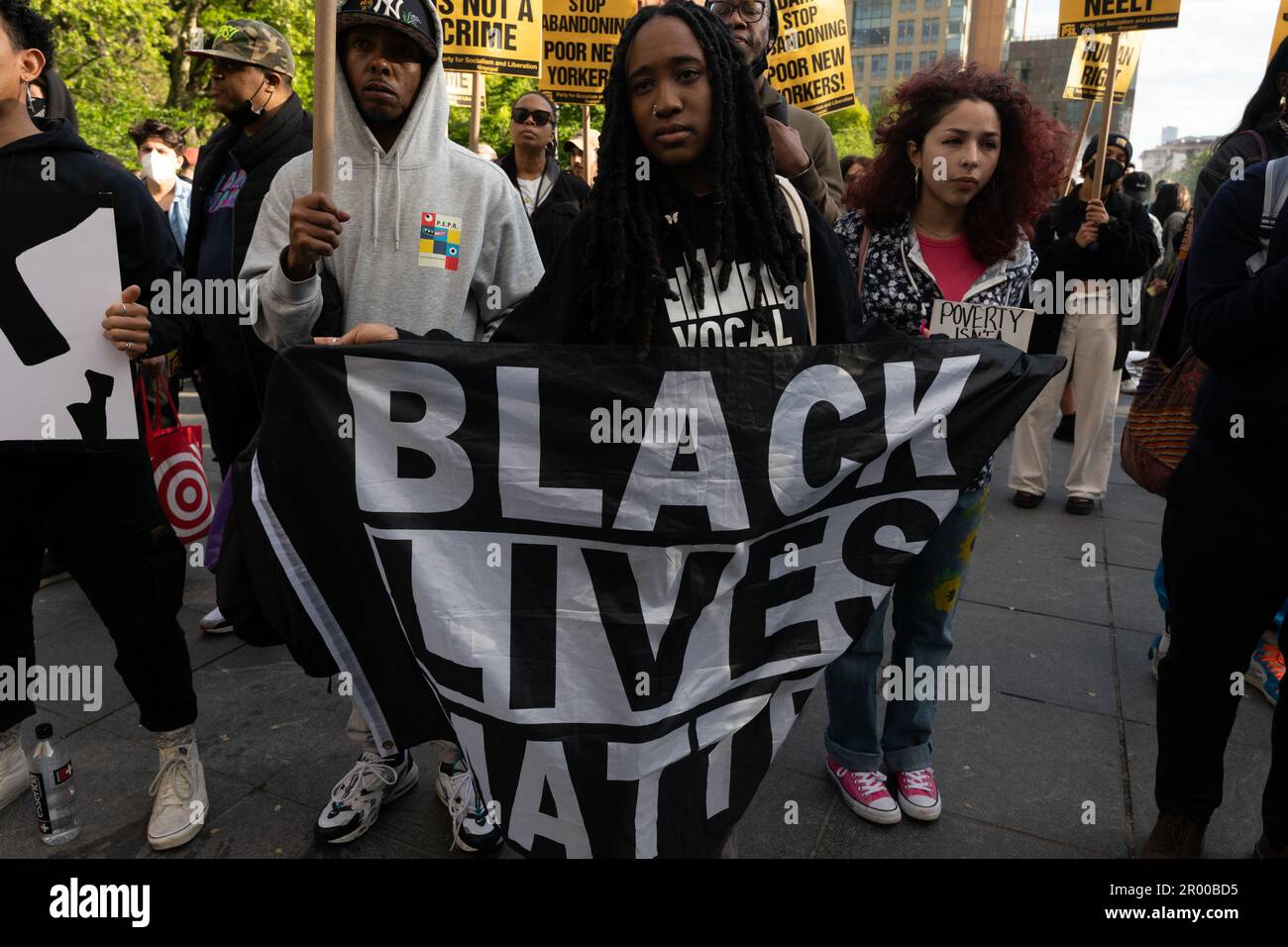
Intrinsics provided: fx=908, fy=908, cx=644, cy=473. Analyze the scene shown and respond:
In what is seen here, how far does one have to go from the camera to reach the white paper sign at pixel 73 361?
7.92 ft

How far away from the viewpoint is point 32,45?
245cm

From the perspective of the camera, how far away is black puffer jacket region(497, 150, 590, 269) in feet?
17.7

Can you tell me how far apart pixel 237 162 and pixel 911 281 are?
7.96ft

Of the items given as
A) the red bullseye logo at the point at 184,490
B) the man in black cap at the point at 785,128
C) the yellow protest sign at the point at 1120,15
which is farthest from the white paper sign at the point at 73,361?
the yellow protest sign at the point at 1120,15

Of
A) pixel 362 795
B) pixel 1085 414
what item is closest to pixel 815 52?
pixel 1085 414

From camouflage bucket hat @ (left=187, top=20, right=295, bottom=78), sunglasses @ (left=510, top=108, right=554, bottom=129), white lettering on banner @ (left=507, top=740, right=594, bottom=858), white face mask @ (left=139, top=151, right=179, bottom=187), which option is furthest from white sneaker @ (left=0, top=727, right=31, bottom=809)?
white face mask @ (left=139, top=151, right=179, bottom=187)

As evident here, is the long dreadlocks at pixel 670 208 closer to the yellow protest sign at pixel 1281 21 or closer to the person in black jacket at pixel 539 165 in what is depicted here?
the yellow protest sign at pixel 1281 21

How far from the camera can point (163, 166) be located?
247 inches

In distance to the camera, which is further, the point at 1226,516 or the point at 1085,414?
the point at 1085,414

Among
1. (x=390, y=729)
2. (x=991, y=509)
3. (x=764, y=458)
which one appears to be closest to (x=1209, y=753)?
(x=764, y=458)

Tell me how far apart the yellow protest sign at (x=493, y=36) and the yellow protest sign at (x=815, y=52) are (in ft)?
5.54

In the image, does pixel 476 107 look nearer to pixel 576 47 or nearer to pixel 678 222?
pixel 576 47

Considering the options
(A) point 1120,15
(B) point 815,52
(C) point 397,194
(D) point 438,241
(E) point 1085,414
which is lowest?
(E) point 1085,414
